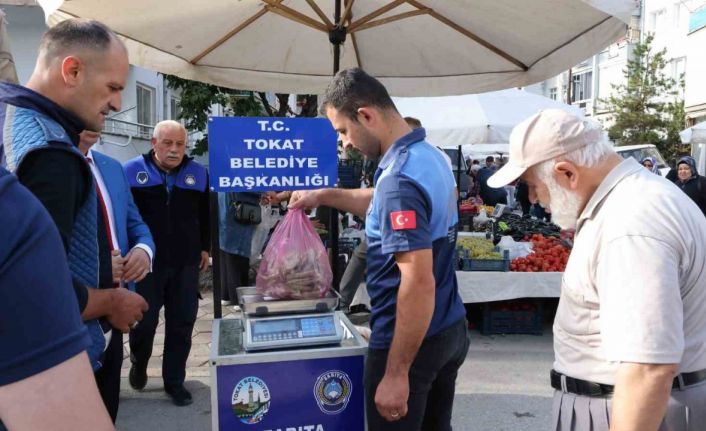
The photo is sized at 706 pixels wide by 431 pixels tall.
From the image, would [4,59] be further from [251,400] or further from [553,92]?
[553,92]

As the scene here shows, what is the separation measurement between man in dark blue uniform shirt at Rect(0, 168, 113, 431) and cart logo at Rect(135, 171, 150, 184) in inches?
130

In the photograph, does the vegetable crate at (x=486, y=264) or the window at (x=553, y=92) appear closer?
the vegetable crate at (x=486, y=264)

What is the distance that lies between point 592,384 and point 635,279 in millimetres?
440

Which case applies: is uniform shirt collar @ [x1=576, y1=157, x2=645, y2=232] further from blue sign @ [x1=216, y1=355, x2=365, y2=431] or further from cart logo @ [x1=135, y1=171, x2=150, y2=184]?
cart logo @ [x1=135, y1=171, x2=150, y2=184]

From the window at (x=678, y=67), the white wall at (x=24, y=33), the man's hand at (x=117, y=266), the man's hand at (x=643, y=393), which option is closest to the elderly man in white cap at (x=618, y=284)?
the man's hand at (x=643, y=393)

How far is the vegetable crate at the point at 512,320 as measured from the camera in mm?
5836

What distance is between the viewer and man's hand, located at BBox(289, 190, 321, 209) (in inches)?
99.3

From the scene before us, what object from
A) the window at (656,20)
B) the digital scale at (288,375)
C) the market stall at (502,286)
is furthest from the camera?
the window at (656,20)

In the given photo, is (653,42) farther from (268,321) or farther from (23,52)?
(268,321)

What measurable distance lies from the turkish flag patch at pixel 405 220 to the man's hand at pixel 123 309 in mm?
930

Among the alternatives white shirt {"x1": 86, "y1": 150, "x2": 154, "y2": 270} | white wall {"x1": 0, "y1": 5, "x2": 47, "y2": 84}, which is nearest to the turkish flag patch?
white shirt {"x1": 86, "y1": 150, "x2": 154, "y2": 270}

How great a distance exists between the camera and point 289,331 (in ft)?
7.56

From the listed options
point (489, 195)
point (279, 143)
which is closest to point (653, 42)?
point (489, 195)

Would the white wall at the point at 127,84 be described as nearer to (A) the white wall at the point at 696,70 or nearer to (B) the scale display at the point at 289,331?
(B) the scale display at the point at 289,331
